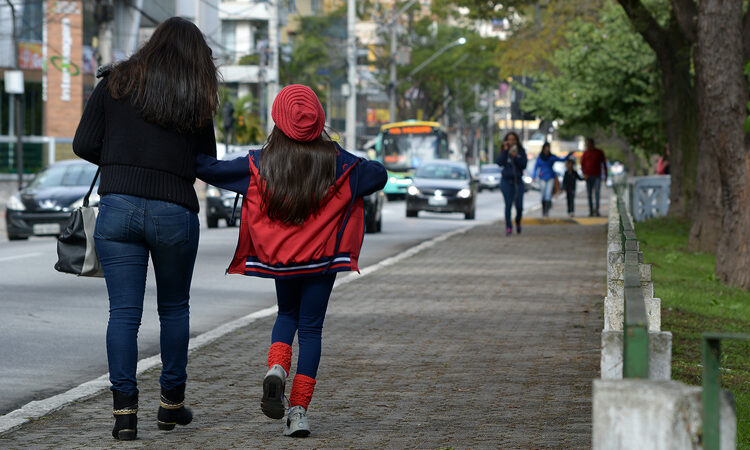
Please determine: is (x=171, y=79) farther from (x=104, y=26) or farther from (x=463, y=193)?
(x=104, y=26)

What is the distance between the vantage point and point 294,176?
6074mm

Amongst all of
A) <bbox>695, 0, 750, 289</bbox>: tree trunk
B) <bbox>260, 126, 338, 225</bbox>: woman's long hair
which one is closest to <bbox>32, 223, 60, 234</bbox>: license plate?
<bbox>695, 0, 750, 289</bbox>: tree trunk

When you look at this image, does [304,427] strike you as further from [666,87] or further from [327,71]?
[327,71]

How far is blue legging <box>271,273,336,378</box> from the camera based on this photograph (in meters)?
6.25

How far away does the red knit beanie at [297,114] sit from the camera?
607cm

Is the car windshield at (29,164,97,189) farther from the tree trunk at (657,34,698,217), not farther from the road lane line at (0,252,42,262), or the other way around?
the tree trunk at (657,34,698,217)

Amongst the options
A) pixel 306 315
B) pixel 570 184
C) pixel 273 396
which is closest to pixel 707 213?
pixel 570 184

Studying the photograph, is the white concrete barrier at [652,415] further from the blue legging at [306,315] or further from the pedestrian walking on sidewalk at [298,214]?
the blue legging at [306,315]

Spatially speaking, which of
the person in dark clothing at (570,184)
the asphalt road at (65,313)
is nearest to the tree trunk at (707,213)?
the asphalt road at (65,313)

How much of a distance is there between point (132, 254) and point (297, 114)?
95 cm

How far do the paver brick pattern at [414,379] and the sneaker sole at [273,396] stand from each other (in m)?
0.22

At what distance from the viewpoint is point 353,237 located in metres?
6.23

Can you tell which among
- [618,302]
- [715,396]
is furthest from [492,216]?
[715,396]

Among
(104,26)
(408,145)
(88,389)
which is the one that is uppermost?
(104,26)
